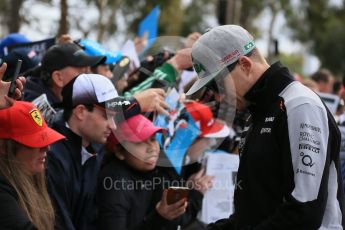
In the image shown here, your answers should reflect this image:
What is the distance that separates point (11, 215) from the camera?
2.91m

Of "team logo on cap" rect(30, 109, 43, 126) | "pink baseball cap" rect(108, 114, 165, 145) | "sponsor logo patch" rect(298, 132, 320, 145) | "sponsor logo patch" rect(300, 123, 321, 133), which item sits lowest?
"pink baseball cap" rect(108, 114, 165, 145)

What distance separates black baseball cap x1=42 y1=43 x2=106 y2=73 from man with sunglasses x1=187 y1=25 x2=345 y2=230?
1.92m

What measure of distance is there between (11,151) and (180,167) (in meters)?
2.02

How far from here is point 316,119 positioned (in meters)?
2.91

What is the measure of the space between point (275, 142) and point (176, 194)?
4.43 feet

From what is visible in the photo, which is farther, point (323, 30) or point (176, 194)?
point (323, 30)

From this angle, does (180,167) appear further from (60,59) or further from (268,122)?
(268,122)

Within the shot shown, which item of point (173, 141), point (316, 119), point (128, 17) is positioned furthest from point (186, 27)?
point (316, 119)

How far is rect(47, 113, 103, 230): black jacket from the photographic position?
3.93m

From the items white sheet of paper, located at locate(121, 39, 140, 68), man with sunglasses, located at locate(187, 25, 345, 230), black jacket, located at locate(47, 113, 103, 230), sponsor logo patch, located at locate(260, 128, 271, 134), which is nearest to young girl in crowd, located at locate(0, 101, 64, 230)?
black jacket, located at locate(47, 113, 103, 230)

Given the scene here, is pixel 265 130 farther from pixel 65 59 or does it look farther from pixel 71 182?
pixel 65 59

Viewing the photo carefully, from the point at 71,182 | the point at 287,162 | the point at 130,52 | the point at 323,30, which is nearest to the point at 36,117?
the point at 71,182

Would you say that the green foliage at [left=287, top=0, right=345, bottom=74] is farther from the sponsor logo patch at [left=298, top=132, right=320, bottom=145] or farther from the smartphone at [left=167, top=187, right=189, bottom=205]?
the sponsor logo patch at [left=298, top=132, right=320, bottom=145]

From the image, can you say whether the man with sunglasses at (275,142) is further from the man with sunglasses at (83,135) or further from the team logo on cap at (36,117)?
the man with sunglasses at (83,135)
